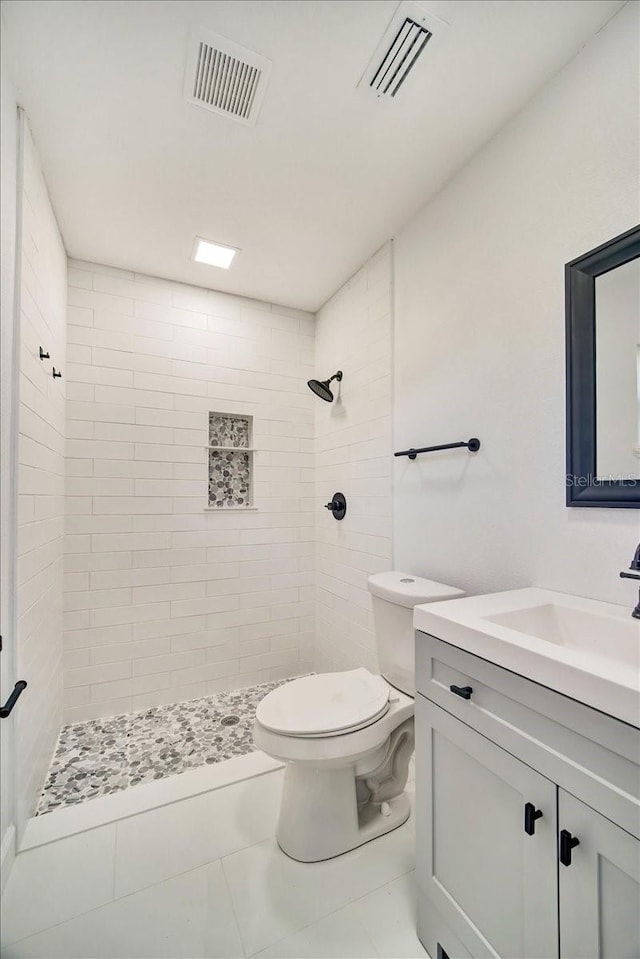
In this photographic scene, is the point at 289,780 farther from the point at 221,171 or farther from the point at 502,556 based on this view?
the point at 221,171

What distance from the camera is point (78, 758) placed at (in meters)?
1.91

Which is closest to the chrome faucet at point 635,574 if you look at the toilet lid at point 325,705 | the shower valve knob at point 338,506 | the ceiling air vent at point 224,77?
the toilet lid at point 325,705

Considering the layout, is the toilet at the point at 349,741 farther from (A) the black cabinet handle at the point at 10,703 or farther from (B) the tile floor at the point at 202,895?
(A) the black cabinet handle at the point at 10,703

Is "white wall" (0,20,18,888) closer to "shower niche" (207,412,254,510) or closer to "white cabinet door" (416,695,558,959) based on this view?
"white cabinet door" (416,695,558,959)

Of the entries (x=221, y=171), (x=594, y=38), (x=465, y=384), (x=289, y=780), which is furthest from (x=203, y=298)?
(x=289, y=780)

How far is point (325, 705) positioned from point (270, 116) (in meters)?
2.03

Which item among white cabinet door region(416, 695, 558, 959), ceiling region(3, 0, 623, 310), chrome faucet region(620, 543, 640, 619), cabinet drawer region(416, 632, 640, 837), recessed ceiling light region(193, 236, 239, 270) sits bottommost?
white cabinet door region(416, 695, 558, 959)

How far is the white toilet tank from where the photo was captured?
1.52m

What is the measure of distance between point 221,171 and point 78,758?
103 inches

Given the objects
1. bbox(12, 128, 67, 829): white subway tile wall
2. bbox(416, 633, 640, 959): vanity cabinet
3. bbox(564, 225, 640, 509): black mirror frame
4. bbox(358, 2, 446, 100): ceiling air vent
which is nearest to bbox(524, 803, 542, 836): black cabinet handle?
bbox(416, 633, 640, 959): vanity cabinet

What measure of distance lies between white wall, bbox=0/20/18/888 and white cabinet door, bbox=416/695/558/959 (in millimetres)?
1209

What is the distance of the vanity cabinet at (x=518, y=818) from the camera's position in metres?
0.68

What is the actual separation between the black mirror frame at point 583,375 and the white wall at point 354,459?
944mm

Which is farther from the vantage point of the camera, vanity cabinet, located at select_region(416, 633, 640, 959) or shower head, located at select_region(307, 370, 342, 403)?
shower head, located at select_region(307, 370, 342, 403)
